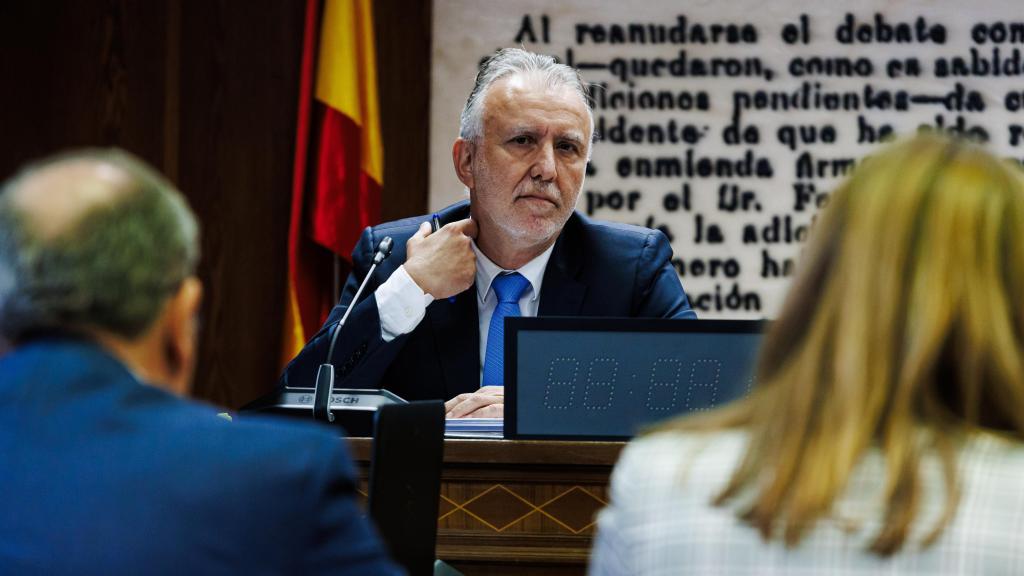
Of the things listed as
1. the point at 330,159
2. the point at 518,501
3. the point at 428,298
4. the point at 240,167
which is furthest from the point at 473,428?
the point at 240,167

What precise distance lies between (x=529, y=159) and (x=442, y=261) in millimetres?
332

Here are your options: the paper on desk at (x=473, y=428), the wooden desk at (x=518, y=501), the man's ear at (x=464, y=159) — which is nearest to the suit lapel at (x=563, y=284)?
the man's ear at (x=464, y=159)

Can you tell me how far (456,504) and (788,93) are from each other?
9.10ft

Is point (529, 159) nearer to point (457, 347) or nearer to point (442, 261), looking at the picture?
point (442, 261)

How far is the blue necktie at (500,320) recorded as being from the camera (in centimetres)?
273

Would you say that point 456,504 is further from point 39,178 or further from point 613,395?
point 39,178

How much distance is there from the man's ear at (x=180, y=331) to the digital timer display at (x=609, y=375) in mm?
1000

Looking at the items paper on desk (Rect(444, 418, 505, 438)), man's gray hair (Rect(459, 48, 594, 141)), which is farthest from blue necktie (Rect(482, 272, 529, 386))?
paper on desk (Rect(444, 418, 505, 438))

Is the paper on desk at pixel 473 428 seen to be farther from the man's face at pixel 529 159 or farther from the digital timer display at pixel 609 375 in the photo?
the man's face at pixel 529 159

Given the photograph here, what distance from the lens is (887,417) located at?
3.32 ft

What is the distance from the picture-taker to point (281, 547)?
3.27 ft

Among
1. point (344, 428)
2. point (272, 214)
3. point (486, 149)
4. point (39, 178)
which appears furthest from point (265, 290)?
point (39, 178)

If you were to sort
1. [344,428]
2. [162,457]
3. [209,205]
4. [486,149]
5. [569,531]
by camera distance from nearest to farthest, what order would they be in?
[162,457] → [569,531] → [344,428] → [486,149] → [209,205]

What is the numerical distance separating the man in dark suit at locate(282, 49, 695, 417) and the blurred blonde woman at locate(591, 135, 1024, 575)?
5.38 feet
